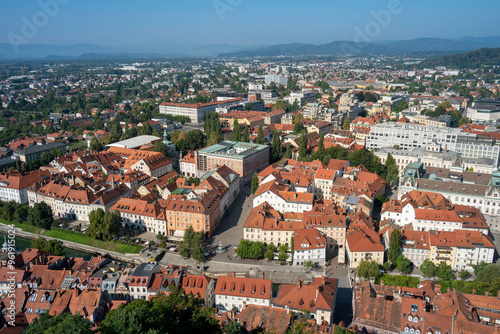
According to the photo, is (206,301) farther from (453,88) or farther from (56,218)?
(453,88)

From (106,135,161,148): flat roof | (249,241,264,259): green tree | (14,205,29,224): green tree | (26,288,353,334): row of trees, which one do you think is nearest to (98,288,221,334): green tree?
(26,288,353,334): row of trees

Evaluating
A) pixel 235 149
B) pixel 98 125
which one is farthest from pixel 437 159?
pixel 98 125

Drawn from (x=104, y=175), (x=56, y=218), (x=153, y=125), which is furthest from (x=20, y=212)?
(x=153, y=125)

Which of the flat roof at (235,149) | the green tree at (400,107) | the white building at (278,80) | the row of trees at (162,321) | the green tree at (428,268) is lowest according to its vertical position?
the green tree at (428,268)

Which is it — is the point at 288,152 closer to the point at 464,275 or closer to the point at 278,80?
the point at 464,275

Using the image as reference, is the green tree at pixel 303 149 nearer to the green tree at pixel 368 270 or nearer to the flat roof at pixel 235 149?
the flat roof at pixel 235 149

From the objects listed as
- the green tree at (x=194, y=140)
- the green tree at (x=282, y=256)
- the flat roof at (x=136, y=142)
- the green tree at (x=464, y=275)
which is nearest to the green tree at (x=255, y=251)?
the green tree at (x=282, y=256)
